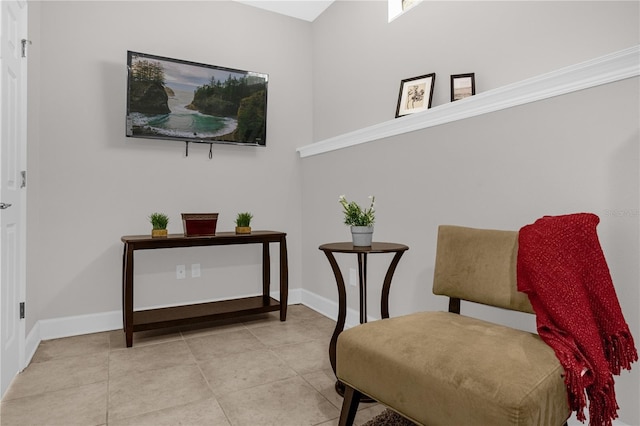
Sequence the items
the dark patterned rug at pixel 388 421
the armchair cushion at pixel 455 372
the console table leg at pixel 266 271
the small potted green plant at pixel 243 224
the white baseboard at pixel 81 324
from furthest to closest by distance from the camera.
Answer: the console table leg at pixel 266 271 < the small potted green plant at pixel 243 224 < the white baseboard at pixel 81 324 < the dark patterned rug at pixel 388 421 < the armchair cushion at pixel 455 372

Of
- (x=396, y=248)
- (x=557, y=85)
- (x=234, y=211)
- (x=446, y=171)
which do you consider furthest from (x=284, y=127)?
(x=557, y=85)

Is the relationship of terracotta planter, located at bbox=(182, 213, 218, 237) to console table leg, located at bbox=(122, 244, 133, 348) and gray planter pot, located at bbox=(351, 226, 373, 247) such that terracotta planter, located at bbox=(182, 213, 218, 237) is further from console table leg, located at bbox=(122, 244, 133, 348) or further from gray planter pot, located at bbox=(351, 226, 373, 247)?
gray planter pot, located at bbox=(351, 226, 373, 247)

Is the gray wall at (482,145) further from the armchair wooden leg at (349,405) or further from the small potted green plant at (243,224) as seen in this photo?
the armchair wooden leg at (349,405)

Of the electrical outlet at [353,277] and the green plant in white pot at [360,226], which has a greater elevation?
the green plant in white pot at [360,226]

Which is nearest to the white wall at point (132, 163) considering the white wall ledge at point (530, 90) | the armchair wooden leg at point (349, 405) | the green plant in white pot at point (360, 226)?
the white wall ledge at point (530, 90)

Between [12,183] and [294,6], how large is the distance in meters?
2.74

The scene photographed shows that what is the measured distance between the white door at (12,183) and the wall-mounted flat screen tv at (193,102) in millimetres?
741

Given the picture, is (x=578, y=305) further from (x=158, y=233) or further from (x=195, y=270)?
(x=195, y=270)

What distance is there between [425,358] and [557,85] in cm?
133

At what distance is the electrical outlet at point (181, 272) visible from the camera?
10.7ft

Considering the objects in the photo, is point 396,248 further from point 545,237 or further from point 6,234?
point 6,234

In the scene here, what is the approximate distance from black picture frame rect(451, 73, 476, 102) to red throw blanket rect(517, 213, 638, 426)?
1.11 m

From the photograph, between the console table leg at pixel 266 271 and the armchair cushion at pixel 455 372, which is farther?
→ the console table leg at pixel 266 271

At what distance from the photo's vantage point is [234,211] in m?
3.50
